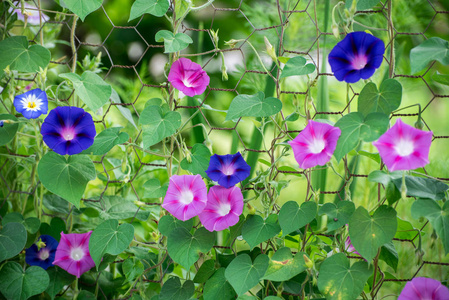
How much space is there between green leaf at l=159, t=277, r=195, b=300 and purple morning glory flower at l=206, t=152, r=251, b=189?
0.70 ft

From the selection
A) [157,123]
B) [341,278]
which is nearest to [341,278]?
[341,278]

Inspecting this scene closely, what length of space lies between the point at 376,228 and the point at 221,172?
0.29m

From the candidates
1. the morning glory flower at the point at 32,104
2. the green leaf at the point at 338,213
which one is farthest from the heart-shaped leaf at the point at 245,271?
the morning glory flower at the point at 32,104

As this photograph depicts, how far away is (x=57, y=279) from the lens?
0.95m

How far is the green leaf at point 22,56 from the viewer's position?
2.87 feet

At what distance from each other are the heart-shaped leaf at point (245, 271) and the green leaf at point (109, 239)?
203mm

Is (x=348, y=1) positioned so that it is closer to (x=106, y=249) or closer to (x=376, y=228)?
(x=376, y=228)

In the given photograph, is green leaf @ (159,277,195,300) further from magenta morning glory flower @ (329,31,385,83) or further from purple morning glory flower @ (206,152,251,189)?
magenta morning glory flower @ (329,31,385,83)

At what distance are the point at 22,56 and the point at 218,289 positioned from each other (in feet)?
1.94

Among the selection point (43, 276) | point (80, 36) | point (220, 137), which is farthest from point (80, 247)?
point (80, 36)

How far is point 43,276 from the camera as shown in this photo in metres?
0.90

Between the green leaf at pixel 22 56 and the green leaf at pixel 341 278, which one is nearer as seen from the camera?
the green leaf at pixel 341 278

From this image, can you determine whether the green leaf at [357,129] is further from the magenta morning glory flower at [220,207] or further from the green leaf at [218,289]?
the green leaf at [218,289]

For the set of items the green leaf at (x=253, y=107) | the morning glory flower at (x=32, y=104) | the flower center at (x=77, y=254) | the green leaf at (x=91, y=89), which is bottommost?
the flower center at (x=77, y=254)
